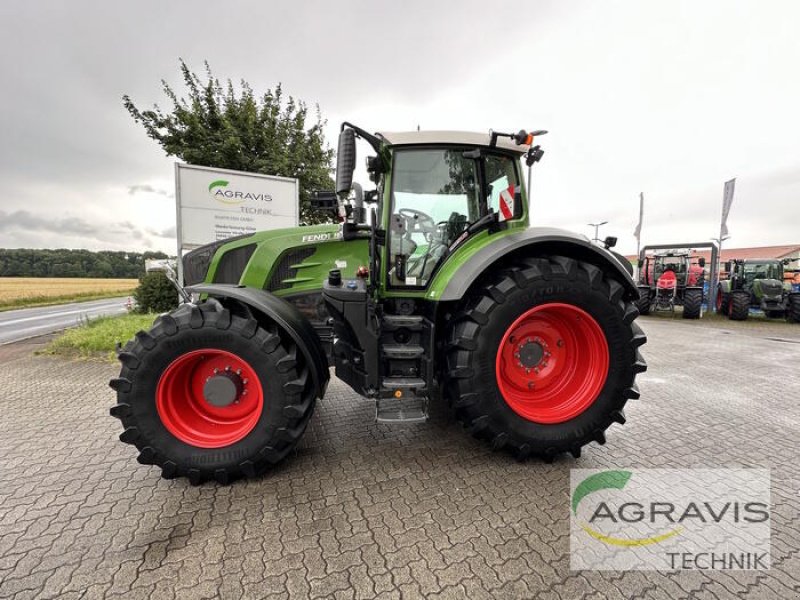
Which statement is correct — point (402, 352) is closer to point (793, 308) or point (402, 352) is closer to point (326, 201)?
point (326, 201)

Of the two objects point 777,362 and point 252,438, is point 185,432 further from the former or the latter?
point 777,362

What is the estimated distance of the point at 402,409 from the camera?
2.55 metres

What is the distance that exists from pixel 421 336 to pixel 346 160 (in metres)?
1.32

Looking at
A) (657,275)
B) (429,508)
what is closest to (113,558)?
(429,508)

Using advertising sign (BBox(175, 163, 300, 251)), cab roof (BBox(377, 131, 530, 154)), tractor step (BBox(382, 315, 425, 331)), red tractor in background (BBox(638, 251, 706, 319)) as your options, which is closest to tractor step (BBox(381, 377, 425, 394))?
tractor step (BBox(382, 315, 425, 331))

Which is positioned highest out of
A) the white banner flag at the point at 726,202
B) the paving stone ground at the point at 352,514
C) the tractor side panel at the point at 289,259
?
the white banner flag at the point at 726,202

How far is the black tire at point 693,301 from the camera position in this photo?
35.7 ft

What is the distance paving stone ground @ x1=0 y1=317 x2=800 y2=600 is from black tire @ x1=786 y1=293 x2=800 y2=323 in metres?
10.5

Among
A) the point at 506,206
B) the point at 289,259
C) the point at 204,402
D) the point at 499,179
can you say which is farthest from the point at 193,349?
the point at 499,179

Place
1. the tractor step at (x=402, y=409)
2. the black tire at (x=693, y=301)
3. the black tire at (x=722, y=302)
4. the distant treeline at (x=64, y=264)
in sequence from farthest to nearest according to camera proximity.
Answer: the distant treeline at (x=64, y=264) → the black tire at (x=722, y=302) → the black tire at (x=693, y=301) → the tractor step at (x=402, y=409)

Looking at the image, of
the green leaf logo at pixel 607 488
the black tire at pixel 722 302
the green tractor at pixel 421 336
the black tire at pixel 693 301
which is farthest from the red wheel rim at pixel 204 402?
the black tire at pixel 722 302

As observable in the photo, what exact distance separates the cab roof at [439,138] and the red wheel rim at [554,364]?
132 cm

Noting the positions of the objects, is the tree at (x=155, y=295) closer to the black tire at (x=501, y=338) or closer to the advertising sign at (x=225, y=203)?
the advertising sign at (x=225, y=203)

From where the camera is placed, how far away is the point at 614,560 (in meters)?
1.68
